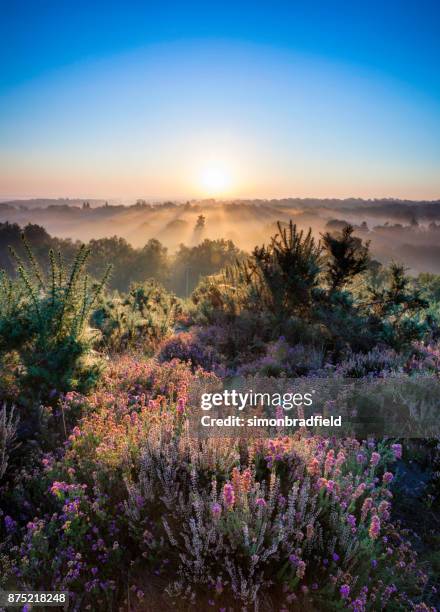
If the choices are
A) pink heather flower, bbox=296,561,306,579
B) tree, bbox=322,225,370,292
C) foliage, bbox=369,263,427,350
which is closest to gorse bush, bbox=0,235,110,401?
pink heather flower, bbox=296,561,306,579

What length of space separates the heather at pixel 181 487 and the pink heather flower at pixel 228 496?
14 mm

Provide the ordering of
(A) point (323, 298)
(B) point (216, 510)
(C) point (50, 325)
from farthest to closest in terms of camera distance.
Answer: (A) point (323, 298) → (C) point (50, 325) → (B) point (216, 510)

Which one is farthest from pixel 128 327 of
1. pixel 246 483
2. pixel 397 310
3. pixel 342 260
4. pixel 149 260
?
pixel 149 260

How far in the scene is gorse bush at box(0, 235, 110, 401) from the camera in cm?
509

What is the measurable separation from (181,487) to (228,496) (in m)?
0.79

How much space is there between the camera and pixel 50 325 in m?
5.28

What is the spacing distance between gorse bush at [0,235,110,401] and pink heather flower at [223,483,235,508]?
10.1 feet

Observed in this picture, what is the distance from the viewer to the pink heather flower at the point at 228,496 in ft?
8.27

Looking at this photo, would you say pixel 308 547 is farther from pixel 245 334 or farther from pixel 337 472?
pixel 245 334

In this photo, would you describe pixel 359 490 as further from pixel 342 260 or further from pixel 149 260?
pixel 149 260

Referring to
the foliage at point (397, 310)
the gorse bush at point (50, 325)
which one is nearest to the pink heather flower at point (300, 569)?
the gorse bush at point (50, 325)

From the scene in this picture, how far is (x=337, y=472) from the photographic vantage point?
10.0ft

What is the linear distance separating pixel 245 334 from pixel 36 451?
→ 5141mm

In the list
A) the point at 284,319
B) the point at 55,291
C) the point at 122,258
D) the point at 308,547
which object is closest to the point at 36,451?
the point at 55,291
